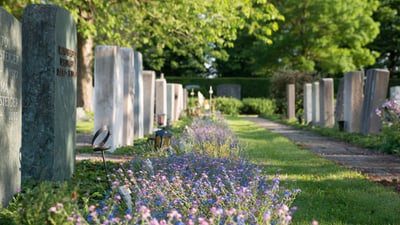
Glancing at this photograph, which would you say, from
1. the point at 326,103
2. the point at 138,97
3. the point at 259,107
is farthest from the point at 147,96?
the point at 259,107

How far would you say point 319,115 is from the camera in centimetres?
2112

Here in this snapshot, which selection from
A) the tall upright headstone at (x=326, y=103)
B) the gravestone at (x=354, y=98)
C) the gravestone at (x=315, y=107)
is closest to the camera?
the gravestone at (x=354, y=98)

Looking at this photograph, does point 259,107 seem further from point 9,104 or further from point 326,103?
point 9,104

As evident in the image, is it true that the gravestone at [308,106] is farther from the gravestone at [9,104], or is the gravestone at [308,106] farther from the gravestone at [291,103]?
the gravestone at [9,104]

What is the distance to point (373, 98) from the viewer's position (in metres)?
14.7

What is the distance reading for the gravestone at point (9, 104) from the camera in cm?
558

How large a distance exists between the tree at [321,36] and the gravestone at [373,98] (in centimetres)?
2282

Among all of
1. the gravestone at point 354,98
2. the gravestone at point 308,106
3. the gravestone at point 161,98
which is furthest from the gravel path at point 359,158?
the gravestone at point 308,106

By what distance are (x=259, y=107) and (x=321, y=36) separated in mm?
6885

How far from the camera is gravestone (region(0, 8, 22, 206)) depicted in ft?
18.3

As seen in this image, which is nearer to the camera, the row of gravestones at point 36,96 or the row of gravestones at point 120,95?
the row of gravestones at point 36,96

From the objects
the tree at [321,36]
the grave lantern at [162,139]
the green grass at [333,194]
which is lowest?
the green grass at [333,194]

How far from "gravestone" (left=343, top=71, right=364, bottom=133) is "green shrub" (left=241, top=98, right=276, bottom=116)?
17.5 meters

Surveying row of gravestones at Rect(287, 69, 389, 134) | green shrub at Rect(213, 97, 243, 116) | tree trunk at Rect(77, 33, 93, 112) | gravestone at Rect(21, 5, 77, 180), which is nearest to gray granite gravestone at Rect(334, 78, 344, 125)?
row of gravestones at Rect(287, 69, 389, 134)
